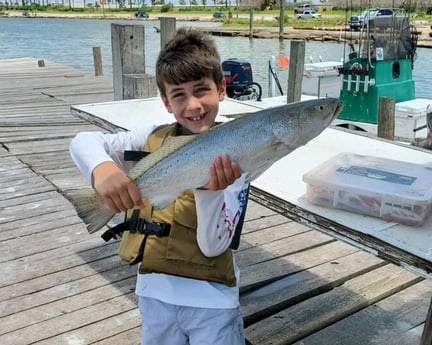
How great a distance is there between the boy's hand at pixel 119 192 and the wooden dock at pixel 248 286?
2.32 feet

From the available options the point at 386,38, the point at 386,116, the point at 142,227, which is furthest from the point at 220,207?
the point at 386,38

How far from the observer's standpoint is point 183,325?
2.04 metres

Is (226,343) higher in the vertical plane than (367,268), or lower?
higher

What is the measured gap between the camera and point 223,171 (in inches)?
65.0

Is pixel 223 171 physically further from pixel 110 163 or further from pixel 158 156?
pixel 110 163

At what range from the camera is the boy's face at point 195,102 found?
6.62 feet

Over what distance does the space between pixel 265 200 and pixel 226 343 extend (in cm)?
61

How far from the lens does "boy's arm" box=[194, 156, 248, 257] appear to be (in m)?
1.66

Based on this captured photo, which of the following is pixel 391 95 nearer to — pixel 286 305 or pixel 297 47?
pixel 297 47

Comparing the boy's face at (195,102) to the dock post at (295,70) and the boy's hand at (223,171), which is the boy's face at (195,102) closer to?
the boy's hand at (223,171)

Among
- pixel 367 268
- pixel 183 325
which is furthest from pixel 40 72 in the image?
pixel 183 325

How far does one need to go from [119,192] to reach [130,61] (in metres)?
3.64

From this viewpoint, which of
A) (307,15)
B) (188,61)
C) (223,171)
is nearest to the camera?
(223,171)

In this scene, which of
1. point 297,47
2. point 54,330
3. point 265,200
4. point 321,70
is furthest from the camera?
point 321,70
